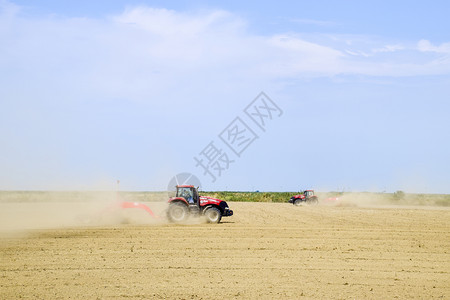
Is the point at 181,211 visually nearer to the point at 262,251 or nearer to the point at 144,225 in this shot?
the point at 144,225

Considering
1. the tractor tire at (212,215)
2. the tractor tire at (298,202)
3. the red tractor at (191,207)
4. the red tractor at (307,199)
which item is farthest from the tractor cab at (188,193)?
the tractor tire at (298,202)

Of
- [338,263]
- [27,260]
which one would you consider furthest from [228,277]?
[27,260]

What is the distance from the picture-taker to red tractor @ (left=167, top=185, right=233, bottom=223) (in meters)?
25.0

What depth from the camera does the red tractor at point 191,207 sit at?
2503 cm

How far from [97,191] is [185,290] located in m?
26.5

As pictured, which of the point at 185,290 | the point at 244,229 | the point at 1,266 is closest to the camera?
the point at 185,290

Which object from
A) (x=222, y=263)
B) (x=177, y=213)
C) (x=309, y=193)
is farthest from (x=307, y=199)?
(x=222, y=263)

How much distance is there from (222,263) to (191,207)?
1128cm

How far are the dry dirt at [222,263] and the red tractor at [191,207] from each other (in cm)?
231

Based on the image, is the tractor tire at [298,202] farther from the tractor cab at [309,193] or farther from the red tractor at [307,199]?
the tractor cab at [309,193]

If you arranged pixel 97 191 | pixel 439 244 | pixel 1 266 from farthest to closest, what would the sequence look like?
pixel 97 191 < pixel 439 244 < pixel 1 266

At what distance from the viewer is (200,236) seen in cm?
1988

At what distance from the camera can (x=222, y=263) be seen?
559 inches

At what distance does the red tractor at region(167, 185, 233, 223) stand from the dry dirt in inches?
90.8
